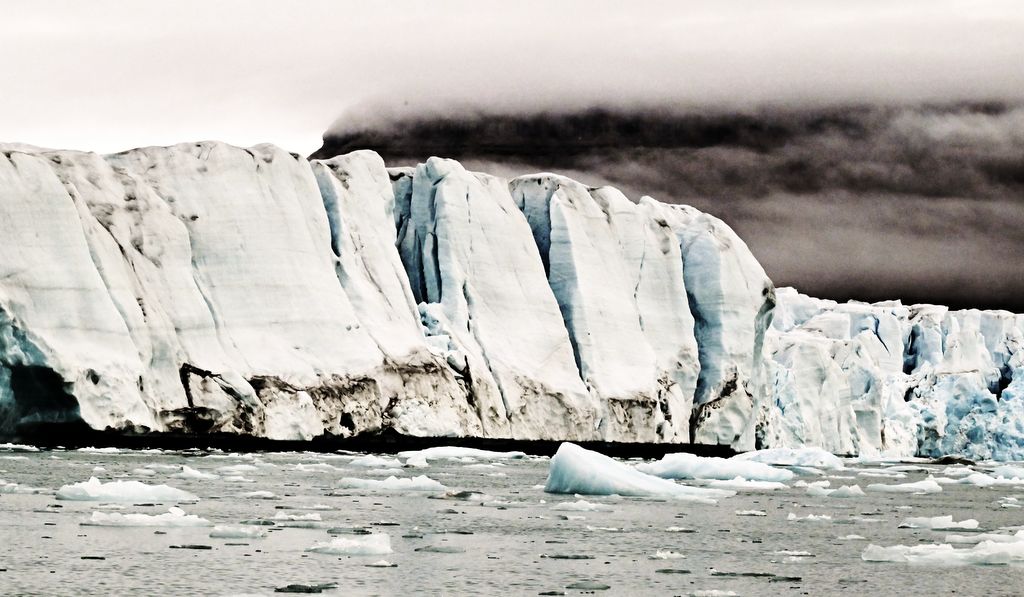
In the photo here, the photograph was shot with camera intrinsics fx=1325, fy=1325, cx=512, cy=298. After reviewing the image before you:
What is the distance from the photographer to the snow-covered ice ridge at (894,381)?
2699 inches

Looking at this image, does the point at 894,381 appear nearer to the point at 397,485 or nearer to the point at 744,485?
the point at 744,485

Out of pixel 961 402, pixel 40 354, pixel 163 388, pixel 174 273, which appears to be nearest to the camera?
pixel 40 354

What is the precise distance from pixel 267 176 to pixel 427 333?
8.93 meters

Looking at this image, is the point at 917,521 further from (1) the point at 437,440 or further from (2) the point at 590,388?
(2) the point at 590,388

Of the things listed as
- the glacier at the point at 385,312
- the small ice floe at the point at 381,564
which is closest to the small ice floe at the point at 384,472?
the glacier at the point at 385,312

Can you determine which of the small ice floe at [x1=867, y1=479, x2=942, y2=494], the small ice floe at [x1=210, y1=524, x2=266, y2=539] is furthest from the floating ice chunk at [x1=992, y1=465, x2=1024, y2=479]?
the small ice floe at [x1=210, y1=524, x2=266, y2=539]

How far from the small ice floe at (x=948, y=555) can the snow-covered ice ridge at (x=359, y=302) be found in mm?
27135

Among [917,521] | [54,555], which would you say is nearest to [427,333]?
[917,521]

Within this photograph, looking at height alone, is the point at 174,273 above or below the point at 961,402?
above

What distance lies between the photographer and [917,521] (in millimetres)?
20078

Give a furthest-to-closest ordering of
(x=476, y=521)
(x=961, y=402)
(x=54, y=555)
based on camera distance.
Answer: (x=961, y=402), (x=476, y=521), (x=54, y=555)

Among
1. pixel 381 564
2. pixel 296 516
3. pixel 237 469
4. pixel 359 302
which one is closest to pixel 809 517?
pixel 296 516

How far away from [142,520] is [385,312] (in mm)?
35711

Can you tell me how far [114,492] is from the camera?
18234mm
